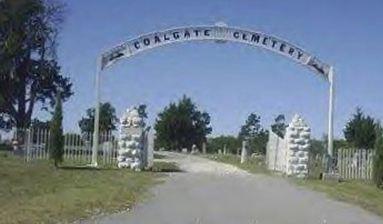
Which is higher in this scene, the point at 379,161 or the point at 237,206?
the point at 379,161

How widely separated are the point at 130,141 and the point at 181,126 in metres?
45.5

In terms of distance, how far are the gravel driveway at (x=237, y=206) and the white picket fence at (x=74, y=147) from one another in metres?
10.8

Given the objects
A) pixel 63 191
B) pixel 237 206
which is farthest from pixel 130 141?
pixel 237 206

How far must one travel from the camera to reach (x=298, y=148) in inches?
1412

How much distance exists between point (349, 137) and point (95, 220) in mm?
38170

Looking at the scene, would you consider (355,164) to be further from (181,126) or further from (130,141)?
(181,126)

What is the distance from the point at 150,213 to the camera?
17.8 metres

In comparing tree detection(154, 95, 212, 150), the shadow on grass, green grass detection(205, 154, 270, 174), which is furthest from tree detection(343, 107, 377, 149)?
tree detection(154, 95, 212, 150)

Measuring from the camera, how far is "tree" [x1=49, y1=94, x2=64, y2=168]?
1378 inches

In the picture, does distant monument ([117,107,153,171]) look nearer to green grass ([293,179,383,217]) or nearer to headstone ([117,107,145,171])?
headstone ([117,107,145,171])

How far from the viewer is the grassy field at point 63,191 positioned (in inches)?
666

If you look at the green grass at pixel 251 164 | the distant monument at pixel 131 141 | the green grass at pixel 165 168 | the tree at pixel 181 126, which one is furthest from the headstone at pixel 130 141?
the tree at pixel 181 126

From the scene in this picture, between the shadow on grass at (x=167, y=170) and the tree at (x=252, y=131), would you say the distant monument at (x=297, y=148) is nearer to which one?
the shadow on grass at (x=167, y=170)

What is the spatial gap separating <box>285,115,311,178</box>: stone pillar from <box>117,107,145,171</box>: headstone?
612cm
